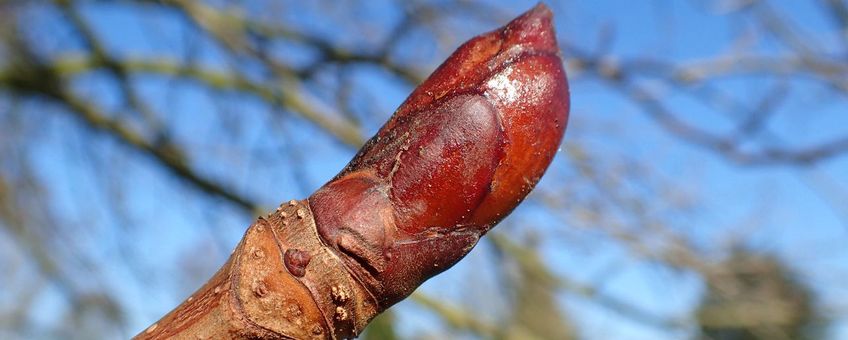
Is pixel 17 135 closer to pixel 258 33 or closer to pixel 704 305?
pixel 258 33

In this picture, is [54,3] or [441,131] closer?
[441,131]

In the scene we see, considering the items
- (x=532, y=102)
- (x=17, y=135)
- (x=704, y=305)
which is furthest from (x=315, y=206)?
(x=17, y=135)

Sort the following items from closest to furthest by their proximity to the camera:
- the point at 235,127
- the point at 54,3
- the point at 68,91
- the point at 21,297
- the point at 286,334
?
the point at 286,334 < the point at 54,3 < the point at 68,91 < the point at 235,127 < the point at 21,297

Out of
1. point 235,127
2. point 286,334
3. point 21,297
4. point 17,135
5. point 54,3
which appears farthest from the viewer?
point 21,297

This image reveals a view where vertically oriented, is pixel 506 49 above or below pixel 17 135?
below
